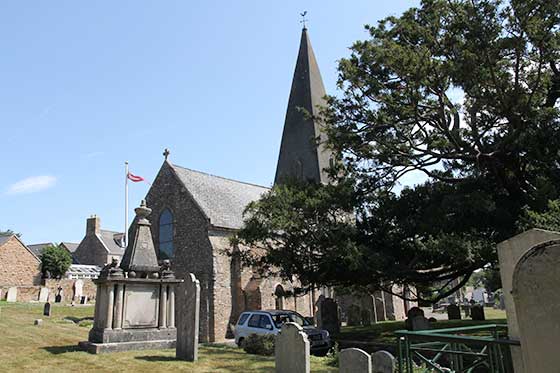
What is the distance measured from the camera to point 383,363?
25.7 feet

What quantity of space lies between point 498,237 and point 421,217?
2764mm

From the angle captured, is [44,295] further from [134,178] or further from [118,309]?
[118,309]

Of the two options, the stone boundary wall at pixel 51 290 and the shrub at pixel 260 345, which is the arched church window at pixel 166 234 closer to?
the stone boundary wall at pixel 51 290

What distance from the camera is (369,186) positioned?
18328 millimetres

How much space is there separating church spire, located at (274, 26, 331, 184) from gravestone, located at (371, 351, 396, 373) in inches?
961

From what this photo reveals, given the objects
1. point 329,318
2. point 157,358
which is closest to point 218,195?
point 329,318

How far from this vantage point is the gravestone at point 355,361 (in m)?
6.90

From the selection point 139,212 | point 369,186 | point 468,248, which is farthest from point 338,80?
point 139,212

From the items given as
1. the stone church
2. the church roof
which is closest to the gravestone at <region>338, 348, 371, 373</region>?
the stone church

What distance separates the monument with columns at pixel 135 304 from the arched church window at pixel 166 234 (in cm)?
A: 1626

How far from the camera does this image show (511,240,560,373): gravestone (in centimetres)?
207

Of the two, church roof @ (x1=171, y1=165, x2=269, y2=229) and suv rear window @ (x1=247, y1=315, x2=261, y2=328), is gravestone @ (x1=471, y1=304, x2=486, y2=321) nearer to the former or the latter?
church roof @ (x1=171, y1=165, x2=269, y2=229)

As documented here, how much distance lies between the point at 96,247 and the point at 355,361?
5392 cm

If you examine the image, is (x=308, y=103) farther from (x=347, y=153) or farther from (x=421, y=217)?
(x=421, y=217)
